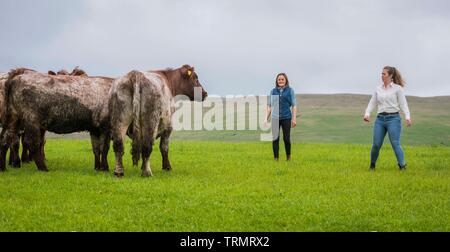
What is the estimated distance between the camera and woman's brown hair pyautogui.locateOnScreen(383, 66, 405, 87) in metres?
16.5

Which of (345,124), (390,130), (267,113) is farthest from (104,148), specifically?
(345,124)

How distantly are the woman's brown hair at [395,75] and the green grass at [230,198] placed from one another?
2.52 meters

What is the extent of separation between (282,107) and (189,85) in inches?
130

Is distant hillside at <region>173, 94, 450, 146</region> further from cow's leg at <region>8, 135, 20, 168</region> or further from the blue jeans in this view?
cow's leg at <region>8, 135, 20, 168</region>

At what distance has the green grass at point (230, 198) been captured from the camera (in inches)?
379

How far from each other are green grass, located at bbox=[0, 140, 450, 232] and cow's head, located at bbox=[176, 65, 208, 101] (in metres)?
2.13

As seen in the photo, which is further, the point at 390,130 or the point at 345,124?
the point at 345,124

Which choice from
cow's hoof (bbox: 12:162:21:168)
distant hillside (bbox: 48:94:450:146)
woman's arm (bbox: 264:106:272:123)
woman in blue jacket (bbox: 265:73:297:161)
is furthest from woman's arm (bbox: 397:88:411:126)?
distant hillside (bbox: 48:94:450:146)

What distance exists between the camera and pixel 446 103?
7700 cm

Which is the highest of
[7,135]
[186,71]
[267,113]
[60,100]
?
[186,71]

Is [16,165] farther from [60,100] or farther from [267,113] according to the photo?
[267,113]

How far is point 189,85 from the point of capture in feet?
56.2

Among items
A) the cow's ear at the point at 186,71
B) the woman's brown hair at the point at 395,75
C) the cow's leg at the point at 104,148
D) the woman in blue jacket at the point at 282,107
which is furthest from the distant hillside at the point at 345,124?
the cow's leg at the point at 104,148

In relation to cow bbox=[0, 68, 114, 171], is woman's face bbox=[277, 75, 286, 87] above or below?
above
